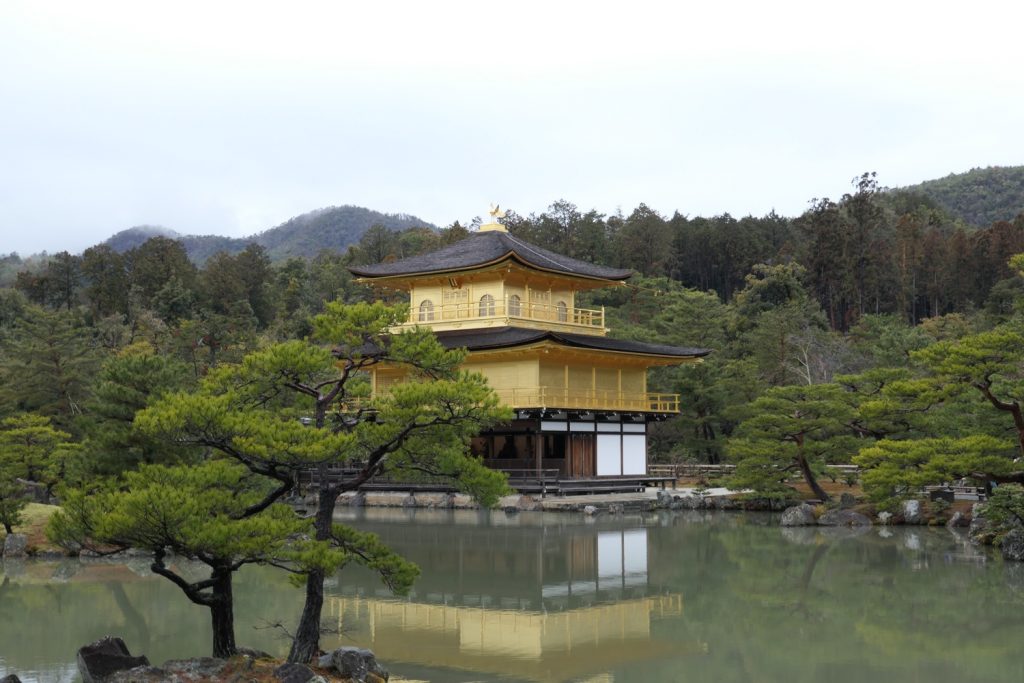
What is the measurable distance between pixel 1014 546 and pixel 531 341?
14292mm

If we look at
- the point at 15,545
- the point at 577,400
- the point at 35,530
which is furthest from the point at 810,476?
the point at 15,545

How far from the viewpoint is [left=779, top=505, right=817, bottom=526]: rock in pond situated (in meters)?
26.0

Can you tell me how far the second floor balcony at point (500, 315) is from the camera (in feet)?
111

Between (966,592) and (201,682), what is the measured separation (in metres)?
11.2

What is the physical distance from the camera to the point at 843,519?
85.0 feet

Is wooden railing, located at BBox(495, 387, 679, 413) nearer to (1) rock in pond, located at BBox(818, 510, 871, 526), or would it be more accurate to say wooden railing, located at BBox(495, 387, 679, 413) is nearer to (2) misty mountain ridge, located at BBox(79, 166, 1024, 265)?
(1) rock in pond, located at BBox(818, 510, 871, 526)

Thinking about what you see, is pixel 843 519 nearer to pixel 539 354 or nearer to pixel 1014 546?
pixel 1014 546

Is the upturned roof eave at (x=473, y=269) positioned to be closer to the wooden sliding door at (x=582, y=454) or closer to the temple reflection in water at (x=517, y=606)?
the wooden sliding door at (x=582, y=454)

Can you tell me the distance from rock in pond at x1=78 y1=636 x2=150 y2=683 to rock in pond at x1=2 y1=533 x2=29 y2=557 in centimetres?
1150

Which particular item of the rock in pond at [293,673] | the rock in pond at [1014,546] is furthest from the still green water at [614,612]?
the rock in pond at [293,673]

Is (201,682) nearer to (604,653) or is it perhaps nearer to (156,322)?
(604,653)

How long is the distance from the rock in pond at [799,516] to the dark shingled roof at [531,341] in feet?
25.4

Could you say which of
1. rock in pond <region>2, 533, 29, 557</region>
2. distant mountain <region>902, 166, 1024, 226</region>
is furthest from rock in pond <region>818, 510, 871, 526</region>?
distant mountain <region>902, 166, 1024, 226</region>

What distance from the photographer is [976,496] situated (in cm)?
2691
